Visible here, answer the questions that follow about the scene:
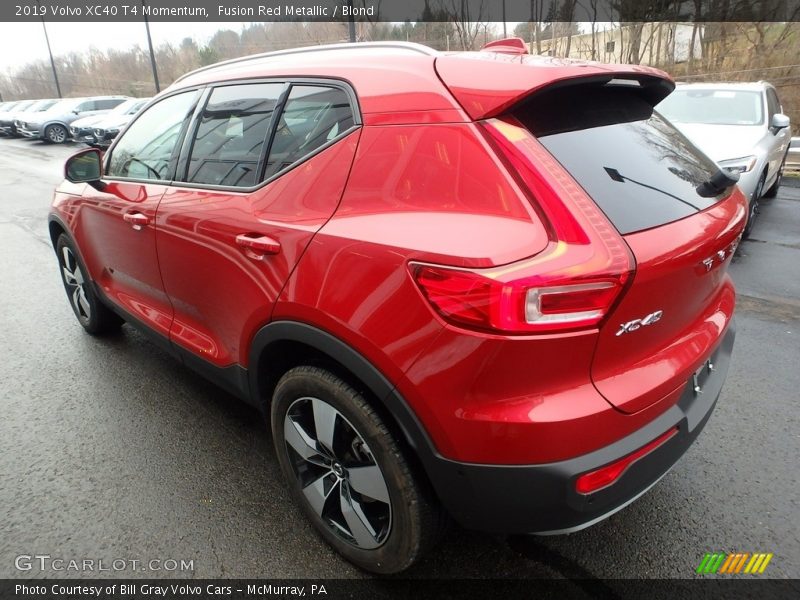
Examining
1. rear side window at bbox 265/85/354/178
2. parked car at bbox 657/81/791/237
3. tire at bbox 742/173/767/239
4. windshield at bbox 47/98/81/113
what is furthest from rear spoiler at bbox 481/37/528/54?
windshield at bbox 47/98/81/113

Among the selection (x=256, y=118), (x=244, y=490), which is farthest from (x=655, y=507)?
(x=256, y=118)

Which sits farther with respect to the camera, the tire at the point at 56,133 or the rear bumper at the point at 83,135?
the tire at the point at 56,133

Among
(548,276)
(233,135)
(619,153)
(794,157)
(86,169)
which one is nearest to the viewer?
(548,276)

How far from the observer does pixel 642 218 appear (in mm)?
1540

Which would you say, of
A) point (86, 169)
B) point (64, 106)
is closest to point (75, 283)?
point (86, 169)

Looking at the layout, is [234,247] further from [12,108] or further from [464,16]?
[12,108]

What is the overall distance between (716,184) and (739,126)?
5.71 metres

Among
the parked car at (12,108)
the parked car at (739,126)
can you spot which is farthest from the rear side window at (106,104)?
the parked car at (739,126)

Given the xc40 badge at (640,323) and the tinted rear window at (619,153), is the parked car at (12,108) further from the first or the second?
the xc40 badge at (640,323)

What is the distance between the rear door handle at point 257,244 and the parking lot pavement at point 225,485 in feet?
3.63

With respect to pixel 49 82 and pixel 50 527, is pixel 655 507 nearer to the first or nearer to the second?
pixel 50 527

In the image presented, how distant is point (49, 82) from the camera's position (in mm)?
53844

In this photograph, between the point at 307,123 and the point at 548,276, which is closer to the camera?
the point at 548,276

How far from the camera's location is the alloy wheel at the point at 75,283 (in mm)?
3809
